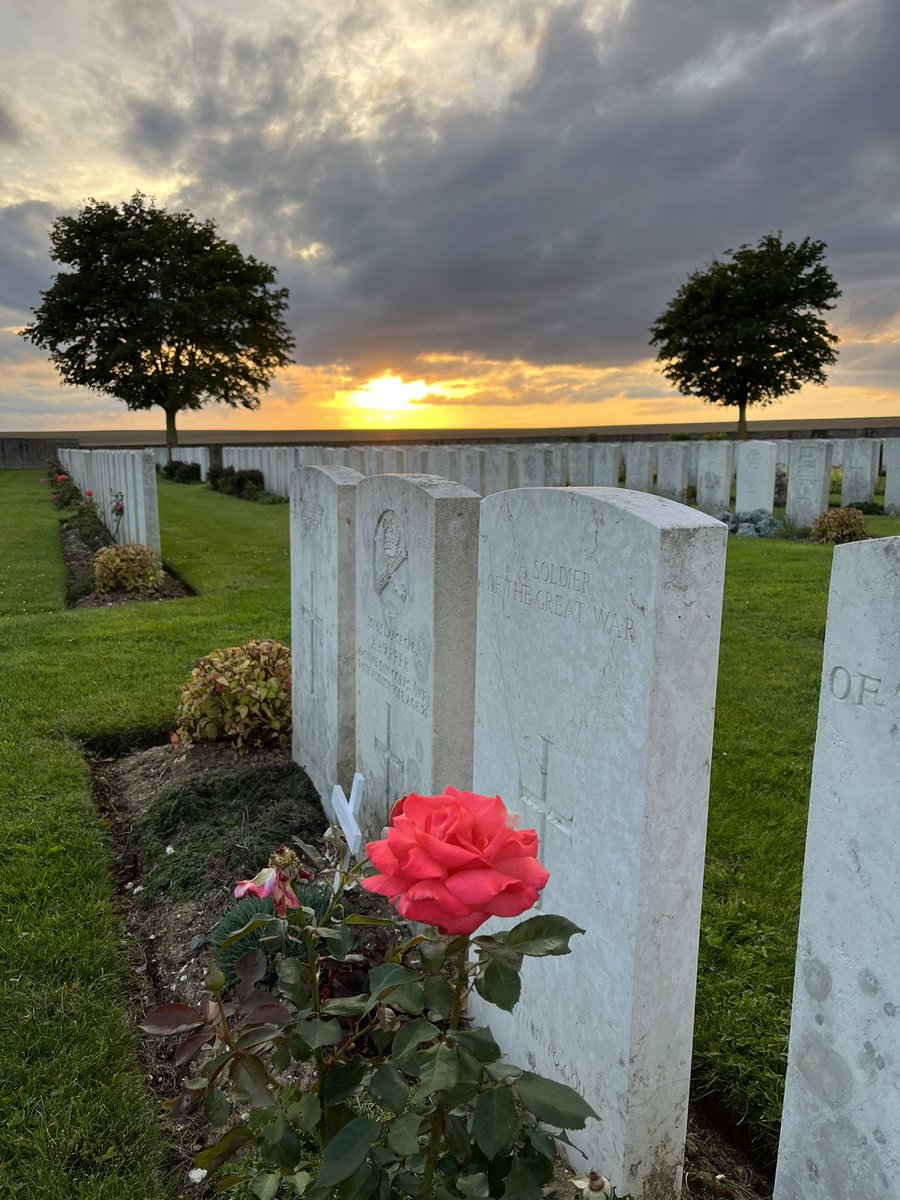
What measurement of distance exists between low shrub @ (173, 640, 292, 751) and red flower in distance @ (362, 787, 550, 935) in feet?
12.5

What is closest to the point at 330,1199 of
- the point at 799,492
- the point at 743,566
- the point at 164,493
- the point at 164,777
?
the point at 164,777

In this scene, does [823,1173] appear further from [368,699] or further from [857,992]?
[368,699]

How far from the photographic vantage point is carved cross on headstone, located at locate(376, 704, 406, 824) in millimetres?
3361

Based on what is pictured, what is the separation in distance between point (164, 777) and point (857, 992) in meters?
3.91

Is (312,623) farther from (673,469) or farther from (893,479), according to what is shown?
(893,479)

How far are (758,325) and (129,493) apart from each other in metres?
26.1

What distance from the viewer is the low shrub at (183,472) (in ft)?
97.7

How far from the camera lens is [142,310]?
34.9 meters

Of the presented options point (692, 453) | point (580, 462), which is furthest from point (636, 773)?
point (580, 462)

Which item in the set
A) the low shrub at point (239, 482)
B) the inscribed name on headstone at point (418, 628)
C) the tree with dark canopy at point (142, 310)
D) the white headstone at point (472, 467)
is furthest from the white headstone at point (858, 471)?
the tree with dark canopy at point (142, 310)

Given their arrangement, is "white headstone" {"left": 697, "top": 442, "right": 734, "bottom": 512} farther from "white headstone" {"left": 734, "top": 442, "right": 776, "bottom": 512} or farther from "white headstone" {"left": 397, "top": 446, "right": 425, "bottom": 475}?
"white headstone" {"left": 397, "top": 446, "right": 425, "bottom": 475}

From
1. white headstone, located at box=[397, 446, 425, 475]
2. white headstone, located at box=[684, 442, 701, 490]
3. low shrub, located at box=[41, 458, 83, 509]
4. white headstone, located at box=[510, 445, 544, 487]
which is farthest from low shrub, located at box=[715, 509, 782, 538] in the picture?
low shrub, located at box=[41, 458, 83, 509]

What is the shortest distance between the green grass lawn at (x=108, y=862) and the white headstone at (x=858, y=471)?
7291 mm

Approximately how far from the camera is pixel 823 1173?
170 cm
